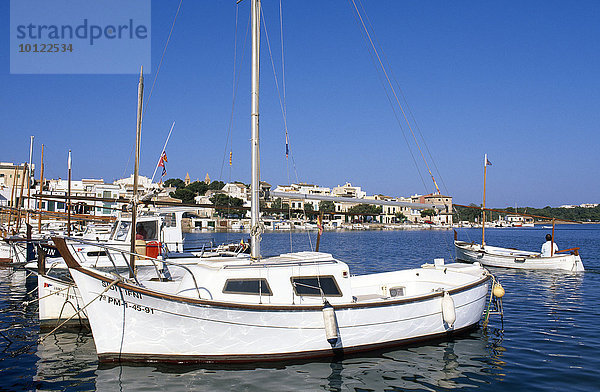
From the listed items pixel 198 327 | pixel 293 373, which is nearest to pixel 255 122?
pixel 198 327

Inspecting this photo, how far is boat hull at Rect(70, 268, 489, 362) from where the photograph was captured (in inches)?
423

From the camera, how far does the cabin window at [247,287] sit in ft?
38.0

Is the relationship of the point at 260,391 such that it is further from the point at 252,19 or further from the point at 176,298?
the point at 252,19

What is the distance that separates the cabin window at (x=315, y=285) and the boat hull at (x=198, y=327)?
0.74 meters

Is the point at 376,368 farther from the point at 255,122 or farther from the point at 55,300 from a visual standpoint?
the point at 55,300

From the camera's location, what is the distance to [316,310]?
11453mm

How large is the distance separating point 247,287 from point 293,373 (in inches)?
93.6

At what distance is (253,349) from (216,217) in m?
119

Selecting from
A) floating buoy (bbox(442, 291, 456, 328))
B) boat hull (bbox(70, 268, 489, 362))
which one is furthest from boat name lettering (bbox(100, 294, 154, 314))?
floating buoy (bbox(442, 291, 456, 328))

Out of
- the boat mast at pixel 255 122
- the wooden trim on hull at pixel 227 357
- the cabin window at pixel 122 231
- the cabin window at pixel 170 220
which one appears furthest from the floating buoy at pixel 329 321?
the cabin window at pixel 170 220

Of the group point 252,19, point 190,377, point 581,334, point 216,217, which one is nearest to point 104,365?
point 190,377

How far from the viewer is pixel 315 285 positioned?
40.4 ft

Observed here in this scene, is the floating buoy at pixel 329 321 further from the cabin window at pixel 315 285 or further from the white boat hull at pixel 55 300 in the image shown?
the white boat hull at pixel 55 300

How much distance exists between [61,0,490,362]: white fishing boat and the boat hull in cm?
2
